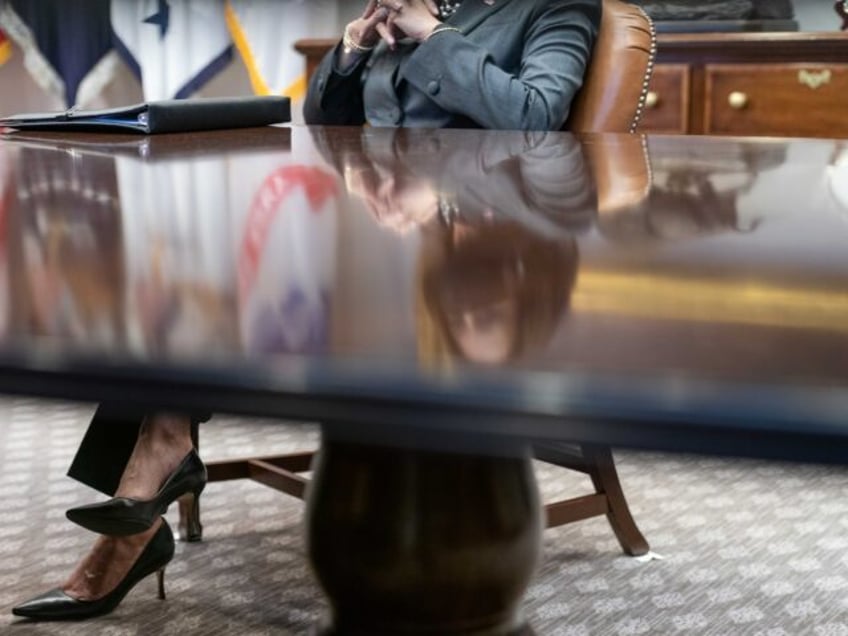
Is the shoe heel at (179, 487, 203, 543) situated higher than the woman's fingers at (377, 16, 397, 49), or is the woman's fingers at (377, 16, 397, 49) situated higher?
the woman's fingers at (377, 16, 397, 49)

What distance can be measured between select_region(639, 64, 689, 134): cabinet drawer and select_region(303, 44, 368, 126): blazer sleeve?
842 mm

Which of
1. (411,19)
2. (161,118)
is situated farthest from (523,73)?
(161,118)

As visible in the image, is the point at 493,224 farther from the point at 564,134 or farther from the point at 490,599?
the point at 564,134

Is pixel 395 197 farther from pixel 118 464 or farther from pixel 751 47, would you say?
pixel 751 47

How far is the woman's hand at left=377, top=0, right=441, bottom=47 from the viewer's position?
2.14m

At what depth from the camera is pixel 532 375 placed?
→ 372 millimetres

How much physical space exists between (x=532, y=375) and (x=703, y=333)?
0.29 feet

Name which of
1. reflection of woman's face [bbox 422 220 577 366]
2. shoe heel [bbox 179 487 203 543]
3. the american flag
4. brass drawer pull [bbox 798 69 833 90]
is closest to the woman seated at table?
shoe heel [bbox 179 487 203 543]

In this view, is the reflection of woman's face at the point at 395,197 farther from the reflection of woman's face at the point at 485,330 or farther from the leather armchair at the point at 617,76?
the leather armchair at the point at 617,76

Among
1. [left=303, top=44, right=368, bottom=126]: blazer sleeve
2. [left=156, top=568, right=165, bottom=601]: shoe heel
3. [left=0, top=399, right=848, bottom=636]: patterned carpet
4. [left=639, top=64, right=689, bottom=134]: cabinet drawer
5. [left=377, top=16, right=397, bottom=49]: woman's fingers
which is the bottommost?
[left=0, top=399, right=848, bottom=636]: patterned carpet

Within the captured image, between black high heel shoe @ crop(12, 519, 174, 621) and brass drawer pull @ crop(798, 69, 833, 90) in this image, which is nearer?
black high heel shoe @ crop(12, 519, 174, 621)

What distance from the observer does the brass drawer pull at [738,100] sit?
113 inches

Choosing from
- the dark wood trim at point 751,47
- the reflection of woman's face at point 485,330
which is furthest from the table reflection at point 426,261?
the dark wood trim at point 751,47

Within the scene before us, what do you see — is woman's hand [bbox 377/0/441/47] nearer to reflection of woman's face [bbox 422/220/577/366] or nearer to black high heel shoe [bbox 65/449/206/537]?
black high heel shoe [bbox 65/449/206/537]
